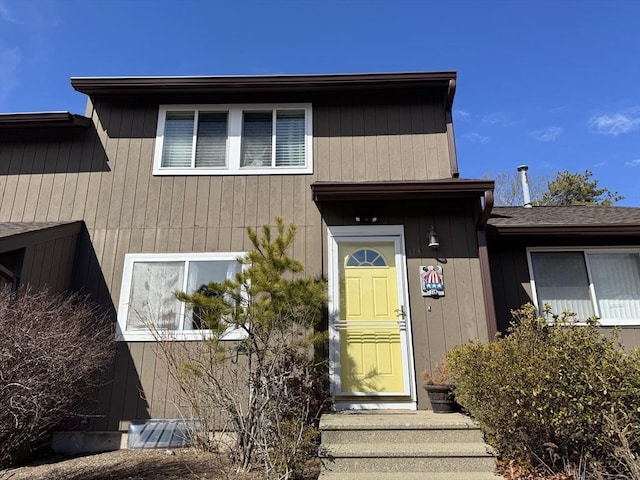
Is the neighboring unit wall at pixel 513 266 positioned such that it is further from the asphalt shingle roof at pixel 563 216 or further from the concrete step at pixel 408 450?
the concrete step at pixel 408 450

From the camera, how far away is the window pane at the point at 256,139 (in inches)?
261

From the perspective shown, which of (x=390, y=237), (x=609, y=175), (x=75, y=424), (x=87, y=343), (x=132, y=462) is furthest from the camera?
(x=609, y=175)

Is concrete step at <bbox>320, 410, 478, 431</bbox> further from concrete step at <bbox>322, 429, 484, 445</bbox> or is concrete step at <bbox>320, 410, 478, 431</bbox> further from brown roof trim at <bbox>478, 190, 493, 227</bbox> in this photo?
brown roof trim at <bbox>478, 190, 493, 227</bbox>

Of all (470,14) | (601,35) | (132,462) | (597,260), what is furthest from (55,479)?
(601,35)

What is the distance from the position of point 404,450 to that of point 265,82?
5.59m

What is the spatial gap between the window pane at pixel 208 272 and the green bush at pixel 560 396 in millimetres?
3621

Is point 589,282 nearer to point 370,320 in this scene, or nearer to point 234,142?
point 370,320

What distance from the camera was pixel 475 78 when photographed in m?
8.17

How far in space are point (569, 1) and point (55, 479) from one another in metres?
11.4

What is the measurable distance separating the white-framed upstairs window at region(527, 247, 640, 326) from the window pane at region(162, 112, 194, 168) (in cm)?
565

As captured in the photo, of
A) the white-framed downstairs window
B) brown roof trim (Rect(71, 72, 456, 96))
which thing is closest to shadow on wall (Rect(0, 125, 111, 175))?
brown roof trim (Rect(71, 72, 456, 96))

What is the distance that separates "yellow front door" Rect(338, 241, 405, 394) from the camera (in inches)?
216

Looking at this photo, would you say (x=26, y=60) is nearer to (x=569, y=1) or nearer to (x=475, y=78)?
(x=475, y=78)

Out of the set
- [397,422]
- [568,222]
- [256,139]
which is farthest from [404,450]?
[256,139]
